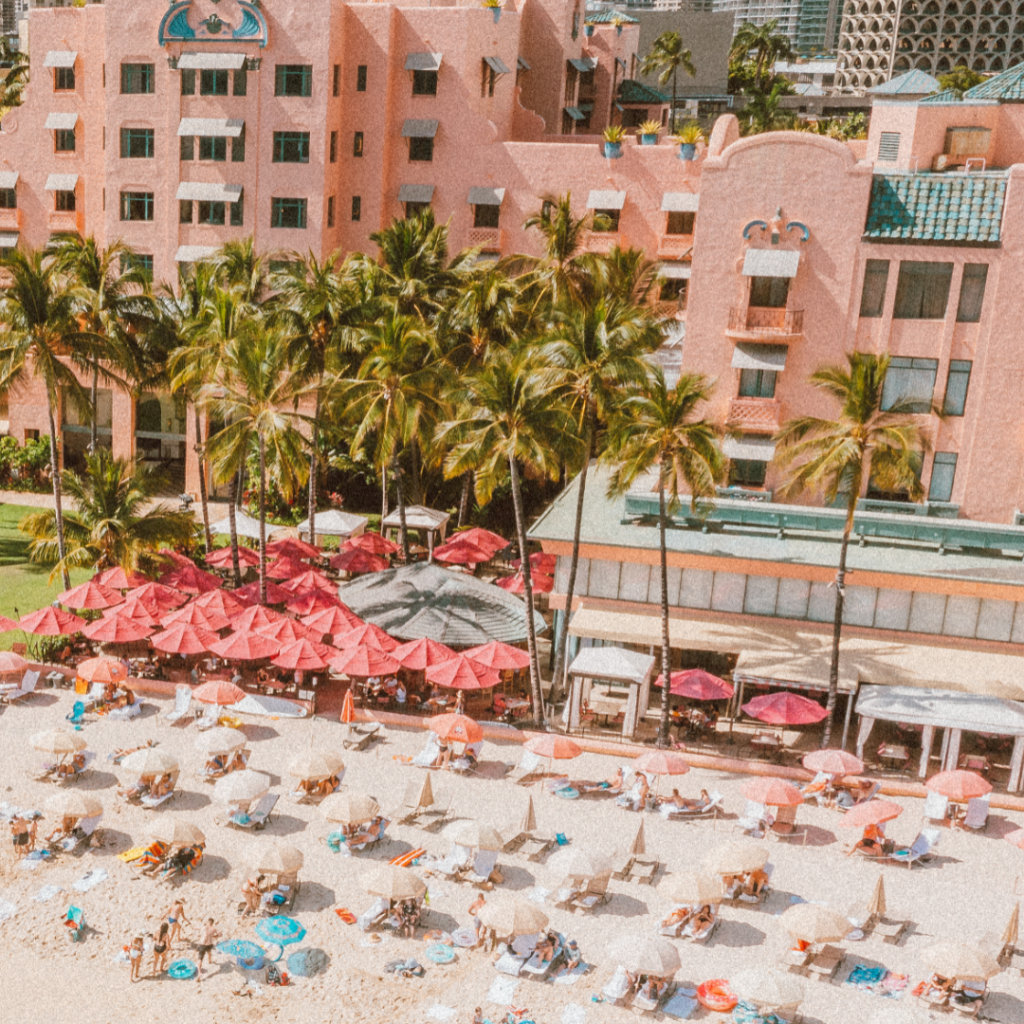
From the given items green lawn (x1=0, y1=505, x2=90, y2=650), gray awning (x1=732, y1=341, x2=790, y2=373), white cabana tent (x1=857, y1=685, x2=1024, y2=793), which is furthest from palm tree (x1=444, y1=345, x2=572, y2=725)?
green lawn (x1=0, y1=505, x2=90, y2=650)

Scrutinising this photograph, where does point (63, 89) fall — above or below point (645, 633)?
above

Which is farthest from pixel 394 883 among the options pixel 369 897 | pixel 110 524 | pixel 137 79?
pixel 137 79

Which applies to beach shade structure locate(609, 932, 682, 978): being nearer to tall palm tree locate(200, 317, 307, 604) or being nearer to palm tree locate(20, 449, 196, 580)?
tall palm tree locate(200, 317, 307, 604)

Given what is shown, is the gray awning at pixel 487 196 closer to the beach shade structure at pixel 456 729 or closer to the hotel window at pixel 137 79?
the hotel window at pixel 137 79

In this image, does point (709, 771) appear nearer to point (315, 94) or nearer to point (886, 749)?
point (886, 749)

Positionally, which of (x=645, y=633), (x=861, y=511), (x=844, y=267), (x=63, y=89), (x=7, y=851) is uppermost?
(x=63, y=89)

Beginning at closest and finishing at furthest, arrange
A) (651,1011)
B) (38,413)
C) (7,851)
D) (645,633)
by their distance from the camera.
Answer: (651,1011) < (7,851) < (645,633) < (38,413)

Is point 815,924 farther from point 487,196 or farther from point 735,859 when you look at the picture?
point 487,196

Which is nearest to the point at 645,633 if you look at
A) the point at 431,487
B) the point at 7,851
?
the point at 7,851
